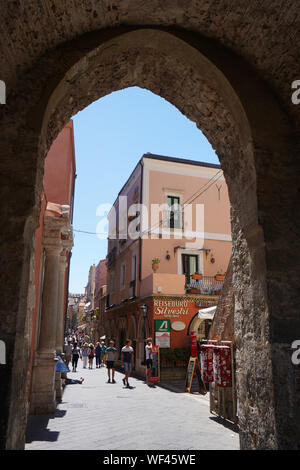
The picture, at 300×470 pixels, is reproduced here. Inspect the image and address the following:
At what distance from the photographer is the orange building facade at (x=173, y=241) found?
50.0 ft

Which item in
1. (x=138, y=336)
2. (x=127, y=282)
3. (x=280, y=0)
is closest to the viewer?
(x=280, y=0)

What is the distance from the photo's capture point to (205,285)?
54.0 ft

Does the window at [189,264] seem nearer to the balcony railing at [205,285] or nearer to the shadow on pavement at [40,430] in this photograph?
the balcony railing at [205,285]

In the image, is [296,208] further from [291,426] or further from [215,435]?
[215,435]

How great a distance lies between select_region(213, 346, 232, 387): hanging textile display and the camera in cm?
613

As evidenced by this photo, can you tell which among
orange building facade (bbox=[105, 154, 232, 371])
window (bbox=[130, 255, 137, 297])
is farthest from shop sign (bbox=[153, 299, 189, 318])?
window (bbox=[130, 255, 137, 297])

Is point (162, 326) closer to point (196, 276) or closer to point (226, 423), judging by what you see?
point (196, 276)

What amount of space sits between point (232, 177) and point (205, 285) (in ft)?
43.7

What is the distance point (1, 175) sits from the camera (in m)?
2.74

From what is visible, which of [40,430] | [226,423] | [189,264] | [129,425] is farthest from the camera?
[189,264]

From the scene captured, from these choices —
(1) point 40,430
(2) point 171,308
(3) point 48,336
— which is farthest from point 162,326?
(1) point 40,430

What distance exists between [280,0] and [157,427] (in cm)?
600

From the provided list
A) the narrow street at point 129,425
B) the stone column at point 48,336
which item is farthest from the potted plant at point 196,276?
the stone column at point 48,336
